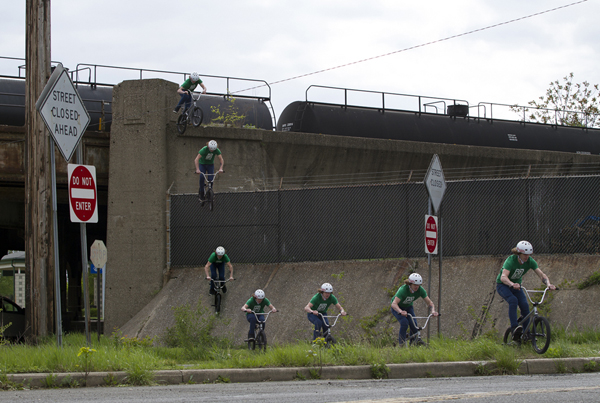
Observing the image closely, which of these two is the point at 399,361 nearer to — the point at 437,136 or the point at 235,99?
the point at 235,99

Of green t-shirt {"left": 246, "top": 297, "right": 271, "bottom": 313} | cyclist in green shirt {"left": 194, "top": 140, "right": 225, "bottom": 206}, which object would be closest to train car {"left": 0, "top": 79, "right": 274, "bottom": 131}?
cyclist in green shirt {"left": 194, "top": 140, "right": 225, "bottom": 206}

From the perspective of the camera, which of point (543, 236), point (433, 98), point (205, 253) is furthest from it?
point (433, 98)

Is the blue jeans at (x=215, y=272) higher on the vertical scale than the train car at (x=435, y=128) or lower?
lower

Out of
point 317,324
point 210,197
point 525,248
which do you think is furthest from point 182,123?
point 525,248

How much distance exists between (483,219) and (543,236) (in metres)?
1.39

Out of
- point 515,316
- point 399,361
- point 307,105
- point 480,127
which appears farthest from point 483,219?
point 480,127

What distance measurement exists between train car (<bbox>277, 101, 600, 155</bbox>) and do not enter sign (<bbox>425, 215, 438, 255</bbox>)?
36.1ft

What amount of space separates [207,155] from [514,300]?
932 cm

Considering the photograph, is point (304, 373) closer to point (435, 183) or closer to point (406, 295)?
point (406, 295)

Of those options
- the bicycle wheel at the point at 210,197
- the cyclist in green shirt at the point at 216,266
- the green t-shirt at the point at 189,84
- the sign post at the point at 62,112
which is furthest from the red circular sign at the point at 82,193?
the green t-shirt at the point at 189,84

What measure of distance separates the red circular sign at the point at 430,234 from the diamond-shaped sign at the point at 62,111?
585 cm

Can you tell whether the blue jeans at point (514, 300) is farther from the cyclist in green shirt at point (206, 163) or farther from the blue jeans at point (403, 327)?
the cyclist in green shirt at point (206, 163)

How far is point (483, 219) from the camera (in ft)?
53.0

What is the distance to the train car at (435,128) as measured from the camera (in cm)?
2327
